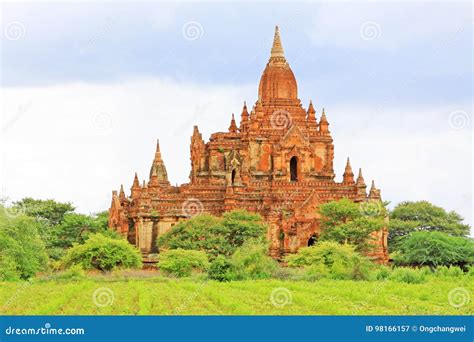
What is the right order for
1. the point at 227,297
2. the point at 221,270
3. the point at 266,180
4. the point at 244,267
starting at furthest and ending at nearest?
the point at 266,180 → the point at 244,267 → the point at 221,270 → the point at 227,297

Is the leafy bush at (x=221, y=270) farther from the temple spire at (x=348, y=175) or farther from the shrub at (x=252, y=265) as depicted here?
the temple spire at (x=348, y=175)

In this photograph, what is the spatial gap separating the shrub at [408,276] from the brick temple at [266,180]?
40.9 ft

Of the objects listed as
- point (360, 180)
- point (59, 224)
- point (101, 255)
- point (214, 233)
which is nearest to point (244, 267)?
point (101, 255)

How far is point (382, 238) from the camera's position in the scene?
68688mm

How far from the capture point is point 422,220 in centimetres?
8244

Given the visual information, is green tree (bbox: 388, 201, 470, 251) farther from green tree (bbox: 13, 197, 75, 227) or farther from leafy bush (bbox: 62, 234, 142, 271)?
leafy bush (bbox: 62, 234, 142, 271)

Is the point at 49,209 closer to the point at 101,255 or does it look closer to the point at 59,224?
the point at 59,224

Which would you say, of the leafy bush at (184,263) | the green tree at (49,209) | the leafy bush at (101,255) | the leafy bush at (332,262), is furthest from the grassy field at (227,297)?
the green tree at (49,209)

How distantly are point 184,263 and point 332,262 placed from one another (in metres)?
6.74

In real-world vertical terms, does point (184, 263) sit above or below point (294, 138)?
below

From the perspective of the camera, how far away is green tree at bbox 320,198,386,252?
6425 cm

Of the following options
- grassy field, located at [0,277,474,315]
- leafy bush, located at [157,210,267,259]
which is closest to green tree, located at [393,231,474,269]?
leafy bush, located at [157,210,267,259]

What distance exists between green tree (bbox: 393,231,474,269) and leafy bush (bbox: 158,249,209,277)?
37.3 ft
